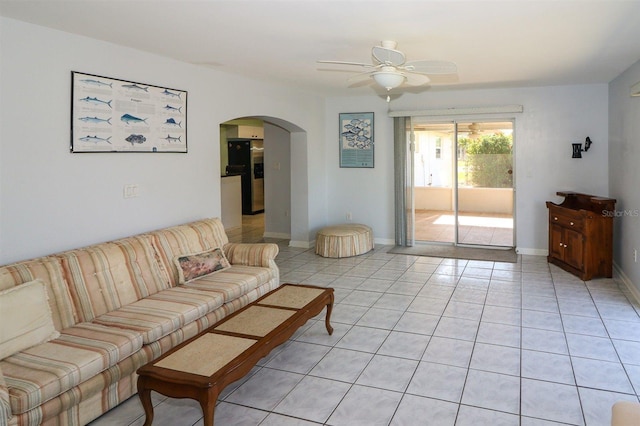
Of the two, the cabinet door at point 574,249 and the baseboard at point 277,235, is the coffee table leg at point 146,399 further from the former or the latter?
the baseboard at point 277,235

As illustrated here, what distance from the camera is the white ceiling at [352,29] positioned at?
2.97m

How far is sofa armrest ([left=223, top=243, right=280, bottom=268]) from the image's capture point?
441cm

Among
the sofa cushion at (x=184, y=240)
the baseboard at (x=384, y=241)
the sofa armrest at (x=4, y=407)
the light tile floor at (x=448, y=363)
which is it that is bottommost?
the light tile floor at (x=448, y=363)

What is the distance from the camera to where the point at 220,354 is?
256 centimetres

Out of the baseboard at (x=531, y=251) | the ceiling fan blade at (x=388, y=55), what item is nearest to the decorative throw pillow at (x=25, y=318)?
the ceiling fan blade at (x=388, y=55)

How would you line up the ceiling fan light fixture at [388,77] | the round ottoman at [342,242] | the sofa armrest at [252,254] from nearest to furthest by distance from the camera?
1. the ceiling fan light fixture at [388,77]
2. the sofa armrest at [252,254]
3. the round ottoman at [342,242]

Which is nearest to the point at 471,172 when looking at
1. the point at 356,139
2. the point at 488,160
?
the point at 488,160

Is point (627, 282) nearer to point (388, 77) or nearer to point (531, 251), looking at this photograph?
point (531, 251)

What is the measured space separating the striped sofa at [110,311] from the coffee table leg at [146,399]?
30 cm

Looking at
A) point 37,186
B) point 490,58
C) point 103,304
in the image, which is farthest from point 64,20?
point 490,58

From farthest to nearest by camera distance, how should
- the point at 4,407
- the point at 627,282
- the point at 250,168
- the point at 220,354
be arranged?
the point at 250,168, the point at 627,282, the point at 220,354, the point at 4,407

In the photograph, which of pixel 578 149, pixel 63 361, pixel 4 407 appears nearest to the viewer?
pixel 4 407

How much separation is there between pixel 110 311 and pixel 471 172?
18.6 feet

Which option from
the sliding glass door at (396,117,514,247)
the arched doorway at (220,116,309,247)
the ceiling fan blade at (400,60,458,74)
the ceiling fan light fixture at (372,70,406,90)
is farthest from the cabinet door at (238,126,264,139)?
the ceiling fan blade at (400,60,458,74)
